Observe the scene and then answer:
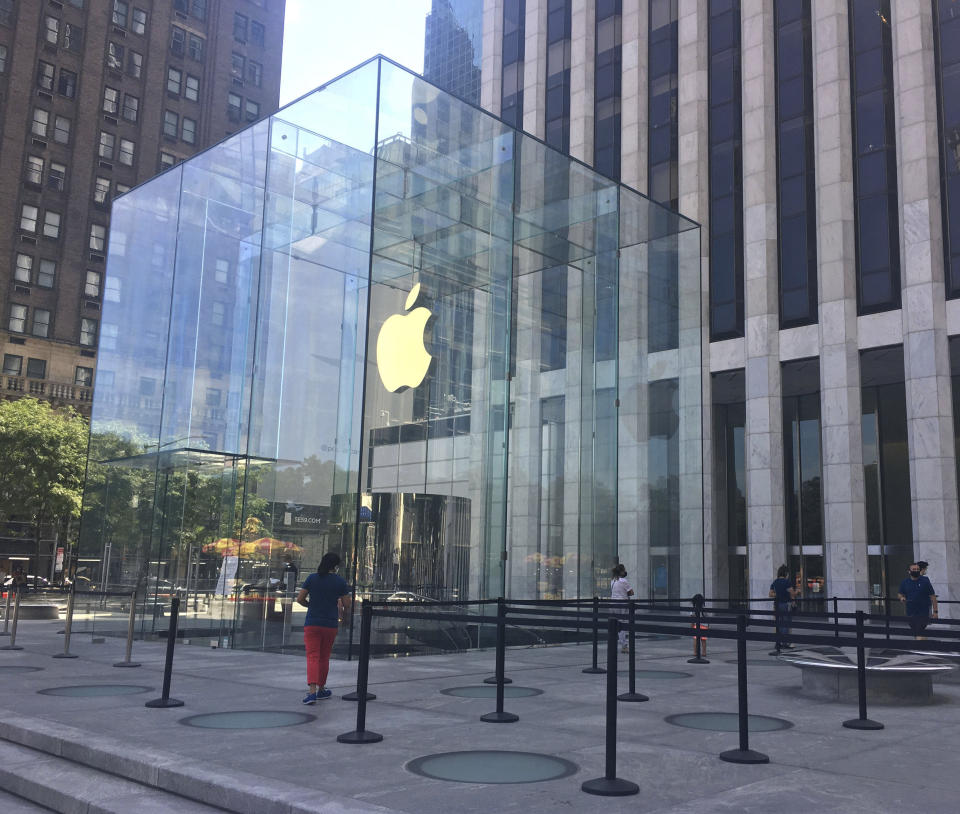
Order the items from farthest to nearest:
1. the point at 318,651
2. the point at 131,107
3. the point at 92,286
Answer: the point at 131,107, the point at 92,286, the point at 318,651

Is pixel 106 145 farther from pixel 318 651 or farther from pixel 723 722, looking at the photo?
pixel 723 722

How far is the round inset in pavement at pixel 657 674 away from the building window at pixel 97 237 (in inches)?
2476

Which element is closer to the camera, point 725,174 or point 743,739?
point 743,739

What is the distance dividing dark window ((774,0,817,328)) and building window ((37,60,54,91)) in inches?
2164

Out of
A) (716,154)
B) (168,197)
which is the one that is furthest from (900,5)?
(168,197)

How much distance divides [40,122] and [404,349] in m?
59.3

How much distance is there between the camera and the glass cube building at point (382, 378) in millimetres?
16781

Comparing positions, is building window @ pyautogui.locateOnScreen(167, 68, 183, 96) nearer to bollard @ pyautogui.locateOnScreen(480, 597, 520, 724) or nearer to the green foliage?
the green foliage

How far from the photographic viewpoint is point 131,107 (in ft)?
229

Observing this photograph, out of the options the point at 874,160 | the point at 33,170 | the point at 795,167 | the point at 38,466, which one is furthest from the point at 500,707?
the point at 33,170

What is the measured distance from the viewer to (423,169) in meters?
17.5

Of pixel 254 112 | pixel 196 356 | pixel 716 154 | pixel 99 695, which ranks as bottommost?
pixel 99 695

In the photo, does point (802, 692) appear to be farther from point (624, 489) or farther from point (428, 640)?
point (624, 489)

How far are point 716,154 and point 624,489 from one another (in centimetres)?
1588
